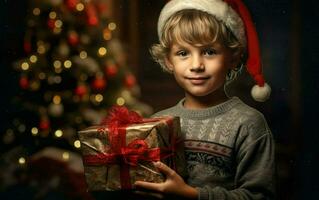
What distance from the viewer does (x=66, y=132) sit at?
201 centimetres

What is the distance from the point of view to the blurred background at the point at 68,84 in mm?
1820

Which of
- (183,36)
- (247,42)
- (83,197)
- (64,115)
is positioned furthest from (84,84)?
(247,42)

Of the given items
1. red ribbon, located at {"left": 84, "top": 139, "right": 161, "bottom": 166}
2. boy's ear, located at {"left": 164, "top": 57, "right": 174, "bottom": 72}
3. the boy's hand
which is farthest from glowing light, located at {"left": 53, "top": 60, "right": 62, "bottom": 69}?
the boy's hand

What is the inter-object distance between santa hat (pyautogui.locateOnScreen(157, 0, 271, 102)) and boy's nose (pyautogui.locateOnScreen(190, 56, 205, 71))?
136 millimetres

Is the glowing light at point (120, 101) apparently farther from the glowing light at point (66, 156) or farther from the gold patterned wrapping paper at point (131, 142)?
the gold patterned wrapping paper at point (131, 142)

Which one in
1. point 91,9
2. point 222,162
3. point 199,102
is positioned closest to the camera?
point 222,162

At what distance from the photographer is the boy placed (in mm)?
1521

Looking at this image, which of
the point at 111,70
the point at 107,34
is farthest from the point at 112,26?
the point at 111,70

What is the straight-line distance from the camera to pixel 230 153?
155 cm

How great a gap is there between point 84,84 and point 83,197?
1.43ft

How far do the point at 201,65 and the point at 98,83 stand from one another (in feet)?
1.79

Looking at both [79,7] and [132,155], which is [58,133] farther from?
[132,155]

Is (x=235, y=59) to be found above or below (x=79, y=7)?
below

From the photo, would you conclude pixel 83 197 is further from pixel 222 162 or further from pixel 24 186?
pixel 222 162
